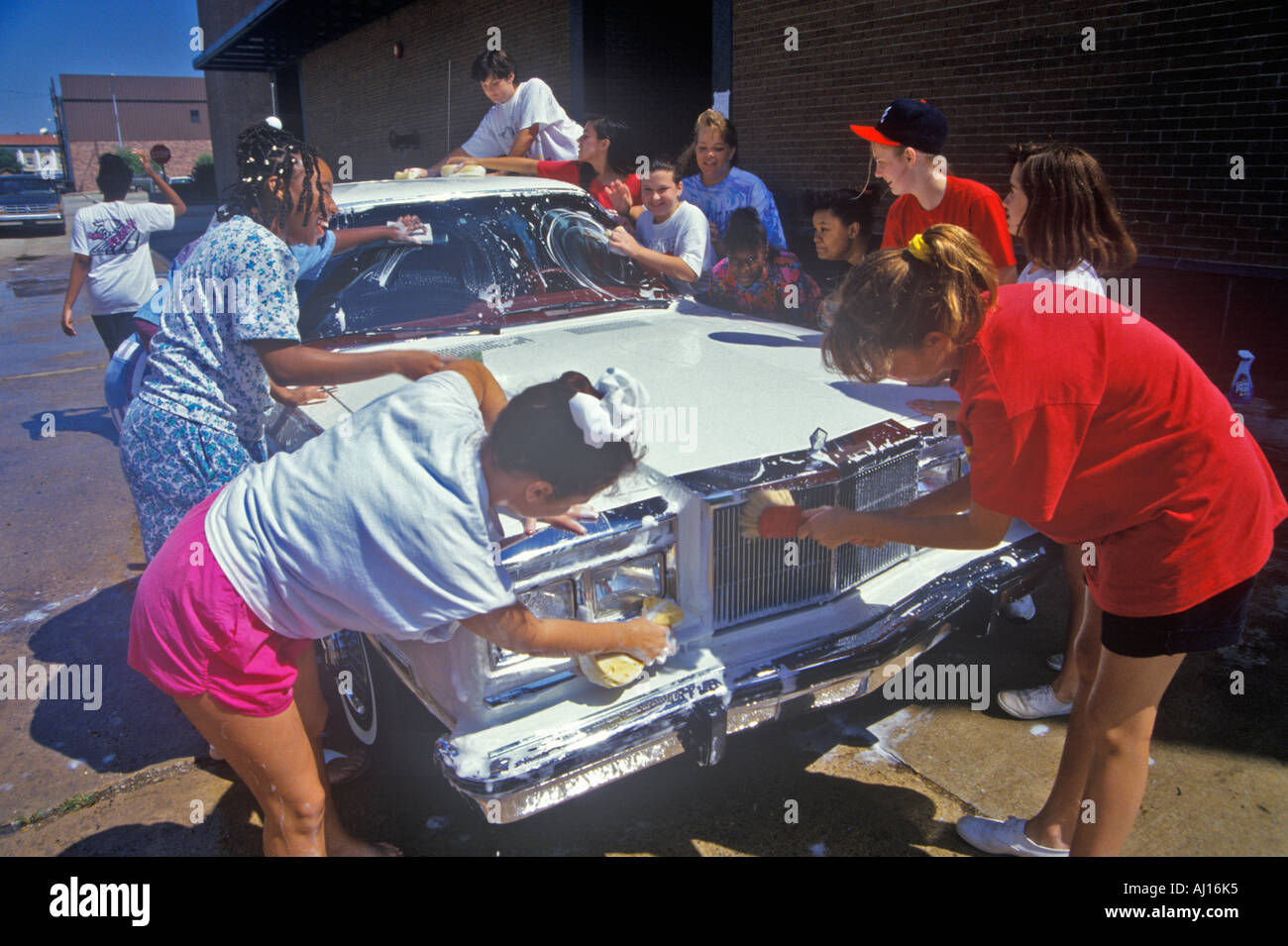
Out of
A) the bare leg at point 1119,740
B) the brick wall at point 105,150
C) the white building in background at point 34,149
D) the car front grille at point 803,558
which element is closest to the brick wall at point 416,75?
the car front grille at point 803,558

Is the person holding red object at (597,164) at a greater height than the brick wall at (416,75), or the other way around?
the brick wall at (416,75)

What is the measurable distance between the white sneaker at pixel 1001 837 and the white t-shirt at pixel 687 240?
2803mm

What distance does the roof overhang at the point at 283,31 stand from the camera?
60.2ft

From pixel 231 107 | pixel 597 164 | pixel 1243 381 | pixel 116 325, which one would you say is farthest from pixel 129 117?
pixel 1243 381

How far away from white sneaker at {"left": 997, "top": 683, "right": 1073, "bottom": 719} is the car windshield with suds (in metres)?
2.24

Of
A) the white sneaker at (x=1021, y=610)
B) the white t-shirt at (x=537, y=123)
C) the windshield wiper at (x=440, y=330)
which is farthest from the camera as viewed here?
the white t-shirt at (x=537, y=123)

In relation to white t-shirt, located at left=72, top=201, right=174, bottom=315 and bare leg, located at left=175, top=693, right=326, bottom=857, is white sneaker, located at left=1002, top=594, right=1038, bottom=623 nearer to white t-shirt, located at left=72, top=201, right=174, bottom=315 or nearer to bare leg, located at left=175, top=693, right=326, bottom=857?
bare leg, located at left=175, top=693, right=326, bottom=857

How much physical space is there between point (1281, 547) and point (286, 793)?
15.0 ft

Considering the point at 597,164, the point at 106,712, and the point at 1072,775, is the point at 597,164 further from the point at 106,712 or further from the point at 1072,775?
the point at 1072,775

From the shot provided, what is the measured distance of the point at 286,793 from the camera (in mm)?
2004

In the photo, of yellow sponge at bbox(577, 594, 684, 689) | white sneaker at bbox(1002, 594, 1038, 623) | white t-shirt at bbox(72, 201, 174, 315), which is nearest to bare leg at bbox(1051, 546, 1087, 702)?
white sneaker at bbox(1002, 594, 1038, 623)

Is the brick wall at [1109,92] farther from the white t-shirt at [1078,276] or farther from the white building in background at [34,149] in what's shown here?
the white building in background at [34,149]

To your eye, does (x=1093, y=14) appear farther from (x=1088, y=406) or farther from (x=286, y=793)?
(x=286, y=793)

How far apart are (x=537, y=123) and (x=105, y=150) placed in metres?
76.9
